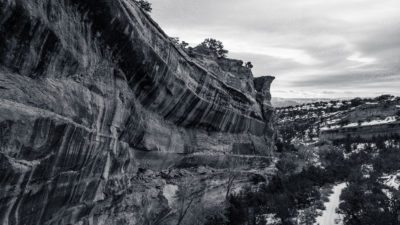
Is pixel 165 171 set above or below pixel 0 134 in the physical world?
below

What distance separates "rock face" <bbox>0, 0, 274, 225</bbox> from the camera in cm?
1299

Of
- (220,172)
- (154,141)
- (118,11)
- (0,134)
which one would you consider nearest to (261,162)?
(220,172)

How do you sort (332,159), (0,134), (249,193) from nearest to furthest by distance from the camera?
(0,134) < (249,193) < (332,159)

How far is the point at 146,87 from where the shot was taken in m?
24.5

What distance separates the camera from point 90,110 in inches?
699

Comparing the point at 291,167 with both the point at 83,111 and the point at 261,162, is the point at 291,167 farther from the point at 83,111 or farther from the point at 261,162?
the point at 83,111

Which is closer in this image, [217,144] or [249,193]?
[217,144]

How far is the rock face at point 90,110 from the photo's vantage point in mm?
12992

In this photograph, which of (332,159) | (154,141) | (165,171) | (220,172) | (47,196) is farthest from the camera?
(332,159)

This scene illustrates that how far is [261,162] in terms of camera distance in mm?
48281

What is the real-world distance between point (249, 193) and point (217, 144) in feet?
26.0

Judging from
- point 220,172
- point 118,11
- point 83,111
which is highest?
point 118,11

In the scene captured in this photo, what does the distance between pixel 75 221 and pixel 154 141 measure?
30.4ft

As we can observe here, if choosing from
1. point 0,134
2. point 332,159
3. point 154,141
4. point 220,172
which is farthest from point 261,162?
point 0,134
